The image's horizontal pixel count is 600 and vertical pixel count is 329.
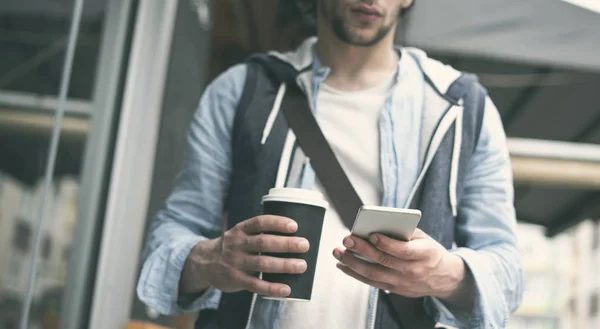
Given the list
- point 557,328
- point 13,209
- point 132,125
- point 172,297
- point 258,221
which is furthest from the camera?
point 557,328

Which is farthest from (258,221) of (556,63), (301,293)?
(556,63)

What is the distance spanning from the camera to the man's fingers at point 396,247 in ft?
3.29

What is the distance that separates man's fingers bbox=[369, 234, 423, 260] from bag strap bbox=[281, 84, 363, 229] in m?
0.24

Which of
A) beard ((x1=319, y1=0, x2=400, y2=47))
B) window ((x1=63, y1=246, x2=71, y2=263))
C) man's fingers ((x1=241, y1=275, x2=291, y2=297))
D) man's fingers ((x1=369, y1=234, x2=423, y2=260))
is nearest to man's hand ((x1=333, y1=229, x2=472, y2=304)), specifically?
man's fingers ((x1=369, y1=234, x2=423, y2=260))

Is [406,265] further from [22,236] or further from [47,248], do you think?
[47,248]

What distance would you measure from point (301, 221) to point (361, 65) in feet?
1.76

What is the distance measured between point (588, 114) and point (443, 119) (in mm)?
1644

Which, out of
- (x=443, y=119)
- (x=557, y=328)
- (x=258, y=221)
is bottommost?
(x=557, y=328)

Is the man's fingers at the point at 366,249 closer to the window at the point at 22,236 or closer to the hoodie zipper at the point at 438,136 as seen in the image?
the hoodie zipper at the point at 438,136

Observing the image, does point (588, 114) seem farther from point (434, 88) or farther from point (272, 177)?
point (272, 177)

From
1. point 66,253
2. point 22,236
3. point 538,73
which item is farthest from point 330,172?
point 538,73

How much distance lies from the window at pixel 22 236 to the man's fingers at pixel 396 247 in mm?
1430

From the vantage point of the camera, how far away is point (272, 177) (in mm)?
1350

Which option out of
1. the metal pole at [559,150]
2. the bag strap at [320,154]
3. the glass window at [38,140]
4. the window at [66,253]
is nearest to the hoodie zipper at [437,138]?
the bag strap at [320,154]
